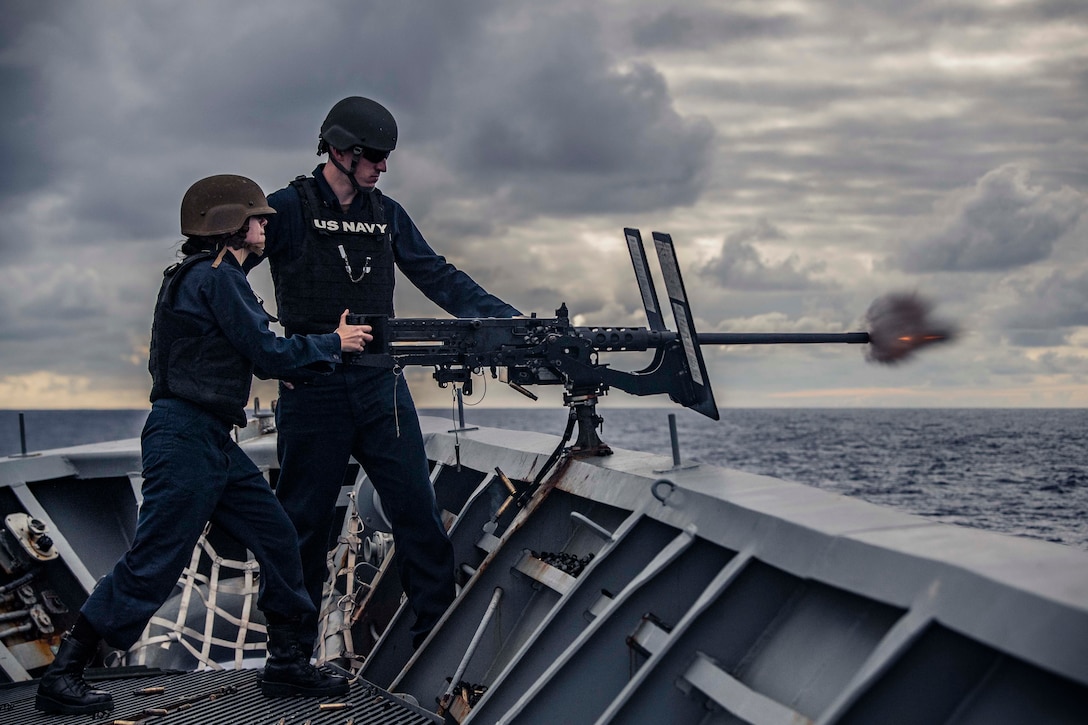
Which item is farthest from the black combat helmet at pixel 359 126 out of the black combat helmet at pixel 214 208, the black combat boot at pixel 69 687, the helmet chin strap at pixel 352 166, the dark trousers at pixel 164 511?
the black combat boot at pixel 69 687

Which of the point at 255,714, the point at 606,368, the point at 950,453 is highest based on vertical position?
the point at 606,368

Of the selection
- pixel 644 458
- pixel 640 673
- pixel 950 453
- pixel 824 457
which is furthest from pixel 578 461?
pixel 950 453

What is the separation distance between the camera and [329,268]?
4.85m

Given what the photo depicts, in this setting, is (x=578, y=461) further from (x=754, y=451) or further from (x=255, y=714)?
(x=754, y=451)

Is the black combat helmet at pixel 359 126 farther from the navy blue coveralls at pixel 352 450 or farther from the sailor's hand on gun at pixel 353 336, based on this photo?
the sailor's hand on gun at pixel 353 336

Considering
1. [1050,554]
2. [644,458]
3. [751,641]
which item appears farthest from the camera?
[644,458]

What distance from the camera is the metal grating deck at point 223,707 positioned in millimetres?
4242

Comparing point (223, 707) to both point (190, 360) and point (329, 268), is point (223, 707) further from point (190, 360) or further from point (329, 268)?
point (329, 268)

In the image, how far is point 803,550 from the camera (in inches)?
119

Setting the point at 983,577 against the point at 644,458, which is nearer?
the point at 983,577

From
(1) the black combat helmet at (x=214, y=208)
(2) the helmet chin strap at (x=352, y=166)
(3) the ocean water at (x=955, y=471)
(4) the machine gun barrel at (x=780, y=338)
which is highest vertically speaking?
(2) the helmet chin strap at (x=352, y=166)

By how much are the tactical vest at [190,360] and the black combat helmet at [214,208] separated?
0.12m

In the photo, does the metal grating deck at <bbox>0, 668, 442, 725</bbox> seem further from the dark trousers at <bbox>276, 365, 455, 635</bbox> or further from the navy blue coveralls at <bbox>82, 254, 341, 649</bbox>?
the dark trousers at <bbox>276, 365, 455, 635</bbox>

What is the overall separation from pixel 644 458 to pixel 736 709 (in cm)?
185
